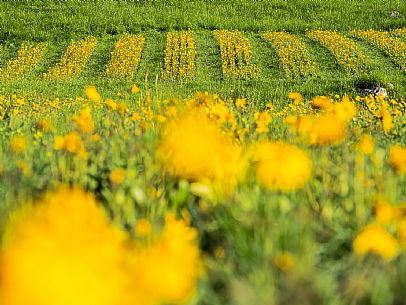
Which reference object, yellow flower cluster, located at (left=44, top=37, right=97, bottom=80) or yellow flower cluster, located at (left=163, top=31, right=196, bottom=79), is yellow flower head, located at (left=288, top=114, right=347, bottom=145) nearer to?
yellow flower cluster, located at (left=163, top=31, right=196, bottom=79)

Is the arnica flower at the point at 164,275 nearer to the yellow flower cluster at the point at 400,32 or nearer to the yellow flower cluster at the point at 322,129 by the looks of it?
the yellow flower cluster at the point at 322,129

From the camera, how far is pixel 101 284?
1.28 m

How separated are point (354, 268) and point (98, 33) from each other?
2373 centimetres

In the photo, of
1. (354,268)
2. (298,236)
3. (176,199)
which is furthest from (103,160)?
(354,268)

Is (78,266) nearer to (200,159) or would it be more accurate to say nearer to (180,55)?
(200,159)

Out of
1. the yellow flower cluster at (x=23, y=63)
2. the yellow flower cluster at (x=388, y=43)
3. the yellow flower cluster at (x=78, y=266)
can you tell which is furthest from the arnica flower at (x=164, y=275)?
the yellow flower cluster at (x=388, y=43)

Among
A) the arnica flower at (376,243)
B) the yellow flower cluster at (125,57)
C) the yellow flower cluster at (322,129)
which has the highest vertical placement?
the arnica flower at (376,243)

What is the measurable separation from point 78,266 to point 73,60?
20.3 metres

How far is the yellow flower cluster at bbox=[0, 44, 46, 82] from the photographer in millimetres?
19609

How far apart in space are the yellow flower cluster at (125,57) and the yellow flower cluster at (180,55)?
3.19 ft

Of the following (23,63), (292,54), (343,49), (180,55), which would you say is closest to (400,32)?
(343,49)

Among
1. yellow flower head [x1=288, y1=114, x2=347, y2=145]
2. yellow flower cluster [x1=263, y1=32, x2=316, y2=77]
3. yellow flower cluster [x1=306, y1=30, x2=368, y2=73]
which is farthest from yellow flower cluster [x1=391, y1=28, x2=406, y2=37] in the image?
yellow flower head [x1=288, y1=114, x2=347, y2=145]

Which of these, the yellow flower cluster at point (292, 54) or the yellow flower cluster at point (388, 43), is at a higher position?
the yellow flower cluster at point (388, 43)

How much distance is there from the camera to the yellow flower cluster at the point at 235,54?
19.1 metres
